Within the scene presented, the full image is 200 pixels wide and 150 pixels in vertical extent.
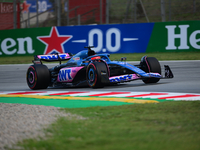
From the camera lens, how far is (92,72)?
8.60 meters

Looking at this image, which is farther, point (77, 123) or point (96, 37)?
point (96, 37)

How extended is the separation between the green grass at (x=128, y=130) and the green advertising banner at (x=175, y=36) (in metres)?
12.8

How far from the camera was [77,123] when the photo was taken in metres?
4.57

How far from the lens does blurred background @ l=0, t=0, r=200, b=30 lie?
65.1 feet

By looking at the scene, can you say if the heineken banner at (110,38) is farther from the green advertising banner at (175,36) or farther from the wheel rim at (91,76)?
the wheel rim at (91,76)

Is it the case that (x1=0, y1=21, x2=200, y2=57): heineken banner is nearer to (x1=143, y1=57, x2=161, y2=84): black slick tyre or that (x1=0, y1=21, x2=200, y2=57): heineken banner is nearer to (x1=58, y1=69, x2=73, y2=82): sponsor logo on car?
(x1=143, y1=57, x2=161, y2=84): black slick tyre

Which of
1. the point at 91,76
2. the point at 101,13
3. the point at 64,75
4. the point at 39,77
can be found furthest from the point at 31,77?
the point at 101,13

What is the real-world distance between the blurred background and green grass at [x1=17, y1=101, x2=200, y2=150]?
15138mm

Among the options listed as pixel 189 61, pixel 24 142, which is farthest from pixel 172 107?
pixel 189 61

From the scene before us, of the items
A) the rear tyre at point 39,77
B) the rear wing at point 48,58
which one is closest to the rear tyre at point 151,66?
the rear wing at point 48,58

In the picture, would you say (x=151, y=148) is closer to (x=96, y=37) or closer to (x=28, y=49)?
(x=96, y=37)

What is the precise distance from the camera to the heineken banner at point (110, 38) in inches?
704

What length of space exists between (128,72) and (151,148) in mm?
5504

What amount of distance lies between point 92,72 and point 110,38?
417 inches
